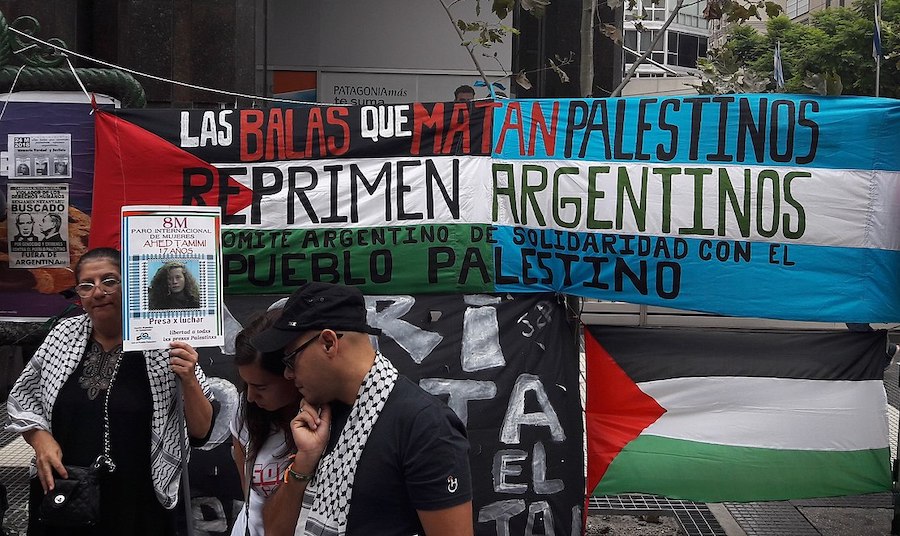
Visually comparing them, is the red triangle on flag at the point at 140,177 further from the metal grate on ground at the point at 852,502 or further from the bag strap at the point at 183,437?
the metal grate on ground at the point at 852,502

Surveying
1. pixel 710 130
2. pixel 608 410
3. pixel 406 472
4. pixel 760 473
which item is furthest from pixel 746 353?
pixel 406 472

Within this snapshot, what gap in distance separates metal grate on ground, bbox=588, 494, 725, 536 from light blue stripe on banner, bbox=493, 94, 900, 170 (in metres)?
2.21

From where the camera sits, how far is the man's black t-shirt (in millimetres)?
2549

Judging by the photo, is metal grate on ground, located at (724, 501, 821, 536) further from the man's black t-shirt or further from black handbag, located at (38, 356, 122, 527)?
the man's black t-shirt

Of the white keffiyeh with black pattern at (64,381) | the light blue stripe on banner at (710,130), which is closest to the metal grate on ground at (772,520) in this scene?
the light blue stripe on banner at (710,130)

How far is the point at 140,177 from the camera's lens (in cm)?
505

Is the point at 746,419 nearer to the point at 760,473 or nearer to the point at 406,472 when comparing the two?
the point at 760,473

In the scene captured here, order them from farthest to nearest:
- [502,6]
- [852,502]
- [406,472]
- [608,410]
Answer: [852,502], [502,6], [608,410], [406,472]

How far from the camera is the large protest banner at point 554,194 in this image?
477cm

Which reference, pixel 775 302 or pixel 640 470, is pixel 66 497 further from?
pixel 775 302

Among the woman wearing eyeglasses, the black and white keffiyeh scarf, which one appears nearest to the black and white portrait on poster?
the woman wearing eyeglasses

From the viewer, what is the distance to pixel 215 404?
5000 mm

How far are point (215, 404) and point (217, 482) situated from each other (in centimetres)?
38

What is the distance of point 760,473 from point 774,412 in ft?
0.99
